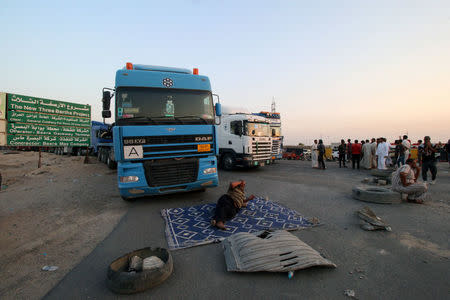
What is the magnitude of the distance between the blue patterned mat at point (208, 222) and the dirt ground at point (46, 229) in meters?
1.25

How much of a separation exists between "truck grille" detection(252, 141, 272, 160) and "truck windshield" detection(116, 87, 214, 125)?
5729mm

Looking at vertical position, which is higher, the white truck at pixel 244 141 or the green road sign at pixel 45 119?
the green road sign at pixel 45 119

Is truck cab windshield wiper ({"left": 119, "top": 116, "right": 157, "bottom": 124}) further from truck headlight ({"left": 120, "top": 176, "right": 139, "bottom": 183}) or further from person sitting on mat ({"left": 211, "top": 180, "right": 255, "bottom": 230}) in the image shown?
person sitting on mat ({"left": 211, "top": 180, "right": 255, "bottom": 230})

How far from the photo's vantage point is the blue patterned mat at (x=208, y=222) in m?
3.74

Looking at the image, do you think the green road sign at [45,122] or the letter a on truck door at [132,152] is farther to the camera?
the green road sign at [45,122]

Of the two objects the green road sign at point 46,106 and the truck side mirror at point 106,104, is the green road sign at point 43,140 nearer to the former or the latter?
the green road sign at point 46,106

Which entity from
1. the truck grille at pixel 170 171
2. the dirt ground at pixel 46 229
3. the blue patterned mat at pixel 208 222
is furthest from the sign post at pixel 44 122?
the blue patterned mat at pixel 208 222

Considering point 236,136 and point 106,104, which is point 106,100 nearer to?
point 106,104

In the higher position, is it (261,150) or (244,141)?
(244,141)

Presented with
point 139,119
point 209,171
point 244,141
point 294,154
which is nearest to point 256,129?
point 244,141

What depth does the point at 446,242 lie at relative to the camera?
3.47 meters

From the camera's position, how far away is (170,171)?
569 centimetres

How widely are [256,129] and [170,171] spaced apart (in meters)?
7.23

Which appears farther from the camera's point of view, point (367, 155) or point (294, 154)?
point (294, 154)
